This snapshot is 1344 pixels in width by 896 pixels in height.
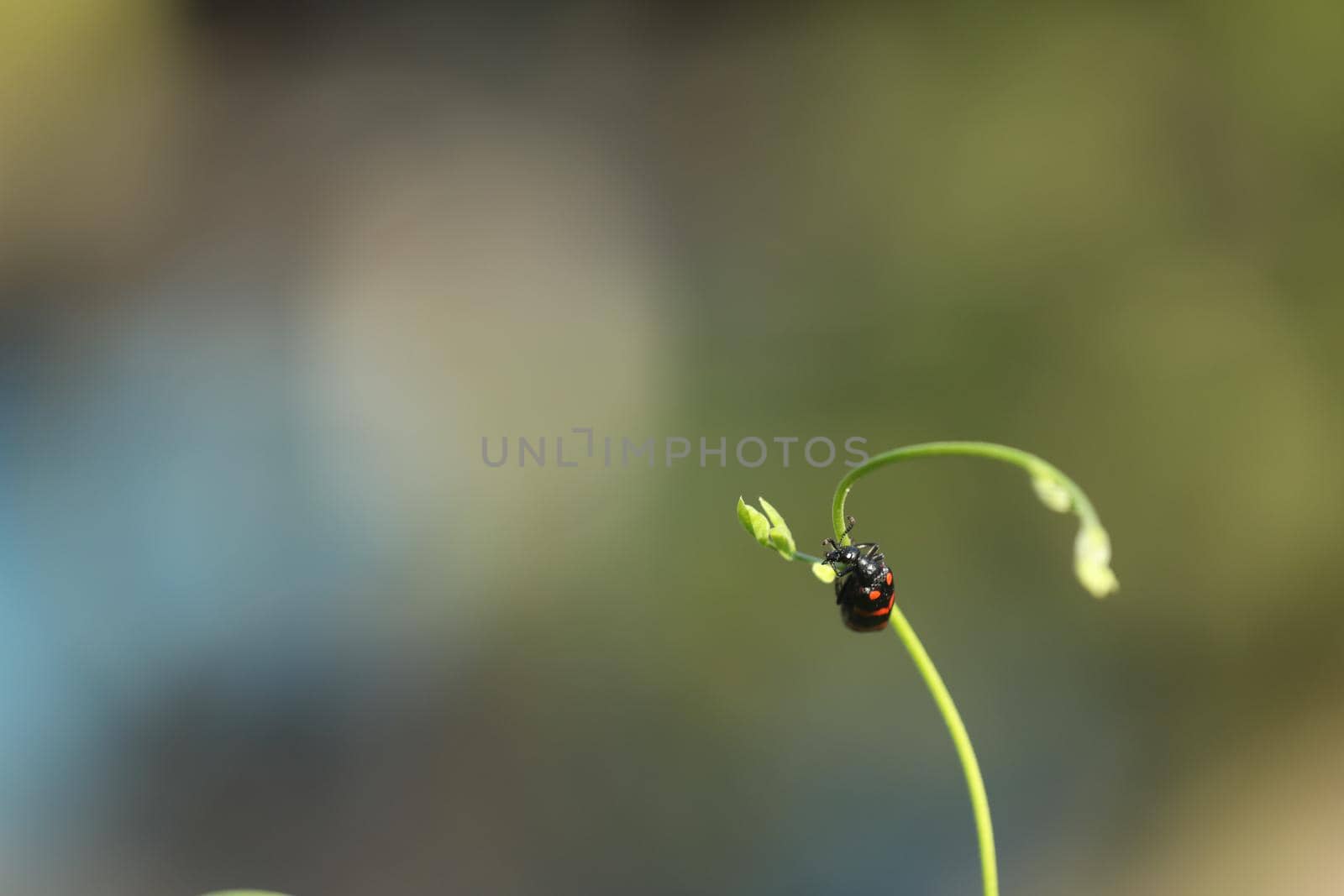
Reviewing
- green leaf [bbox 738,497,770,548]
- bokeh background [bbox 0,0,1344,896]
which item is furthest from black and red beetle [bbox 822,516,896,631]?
bokeh background [bbox 0,0,1344,896]

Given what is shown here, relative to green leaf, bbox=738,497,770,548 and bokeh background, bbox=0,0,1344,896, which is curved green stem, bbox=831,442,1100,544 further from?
bokeh background, bbox=0,0,1344,896

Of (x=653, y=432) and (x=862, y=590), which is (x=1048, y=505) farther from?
(x=653, y=432)

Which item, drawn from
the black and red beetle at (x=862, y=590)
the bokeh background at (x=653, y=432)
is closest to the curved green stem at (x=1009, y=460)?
the black and red beetle at (x=862, y=590)

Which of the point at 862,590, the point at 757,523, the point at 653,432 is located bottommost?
the point at 653,432

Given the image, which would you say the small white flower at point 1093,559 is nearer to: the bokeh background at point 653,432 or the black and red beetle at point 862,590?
the black and red beetle at point 862,590

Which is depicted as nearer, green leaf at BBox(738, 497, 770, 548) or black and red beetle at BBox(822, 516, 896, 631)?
green leaf at BBox(738, 497, 770, 548)

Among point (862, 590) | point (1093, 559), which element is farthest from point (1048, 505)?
point (862, 590)
